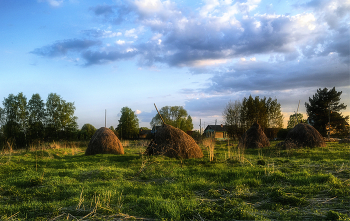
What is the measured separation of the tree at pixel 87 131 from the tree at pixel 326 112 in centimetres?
3834

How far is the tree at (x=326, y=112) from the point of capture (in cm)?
3462

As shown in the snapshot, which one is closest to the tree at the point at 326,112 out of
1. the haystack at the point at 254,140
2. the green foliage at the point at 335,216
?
the haystack at the point at 254,140

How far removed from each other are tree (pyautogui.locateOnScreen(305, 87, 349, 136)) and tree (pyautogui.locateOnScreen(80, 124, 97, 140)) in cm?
3834

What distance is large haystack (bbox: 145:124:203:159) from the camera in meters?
10.5

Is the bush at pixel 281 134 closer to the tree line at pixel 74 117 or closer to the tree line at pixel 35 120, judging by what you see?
the tree line at pixel 74 117

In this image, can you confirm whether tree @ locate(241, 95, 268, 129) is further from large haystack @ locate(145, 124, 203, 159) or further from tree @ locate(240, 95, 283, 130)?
large haystack @ locate(145, 124, 203, 159)

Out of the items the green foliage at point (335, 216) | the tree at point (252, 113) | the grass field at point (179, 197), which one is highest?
the tree at point (252, 113)

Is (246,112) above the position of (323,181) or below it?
above

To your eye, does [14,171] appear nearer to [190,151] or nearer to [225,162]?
[190,151]

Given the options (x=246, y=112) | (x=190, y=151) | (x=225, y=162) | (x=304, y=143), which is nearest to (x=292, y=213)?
(x=225, y=162)

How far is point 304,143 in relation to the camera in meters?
15.1

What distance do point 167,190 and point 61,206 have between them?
223 cm

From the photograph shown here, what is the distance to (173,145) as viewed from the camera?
34.8 ft

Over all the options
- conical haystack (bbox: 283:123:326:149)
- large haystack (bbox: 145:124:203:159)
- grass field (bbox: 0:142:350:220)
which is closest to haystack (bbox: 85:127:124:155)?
large haystack (bbox: 145:124:203:159)
